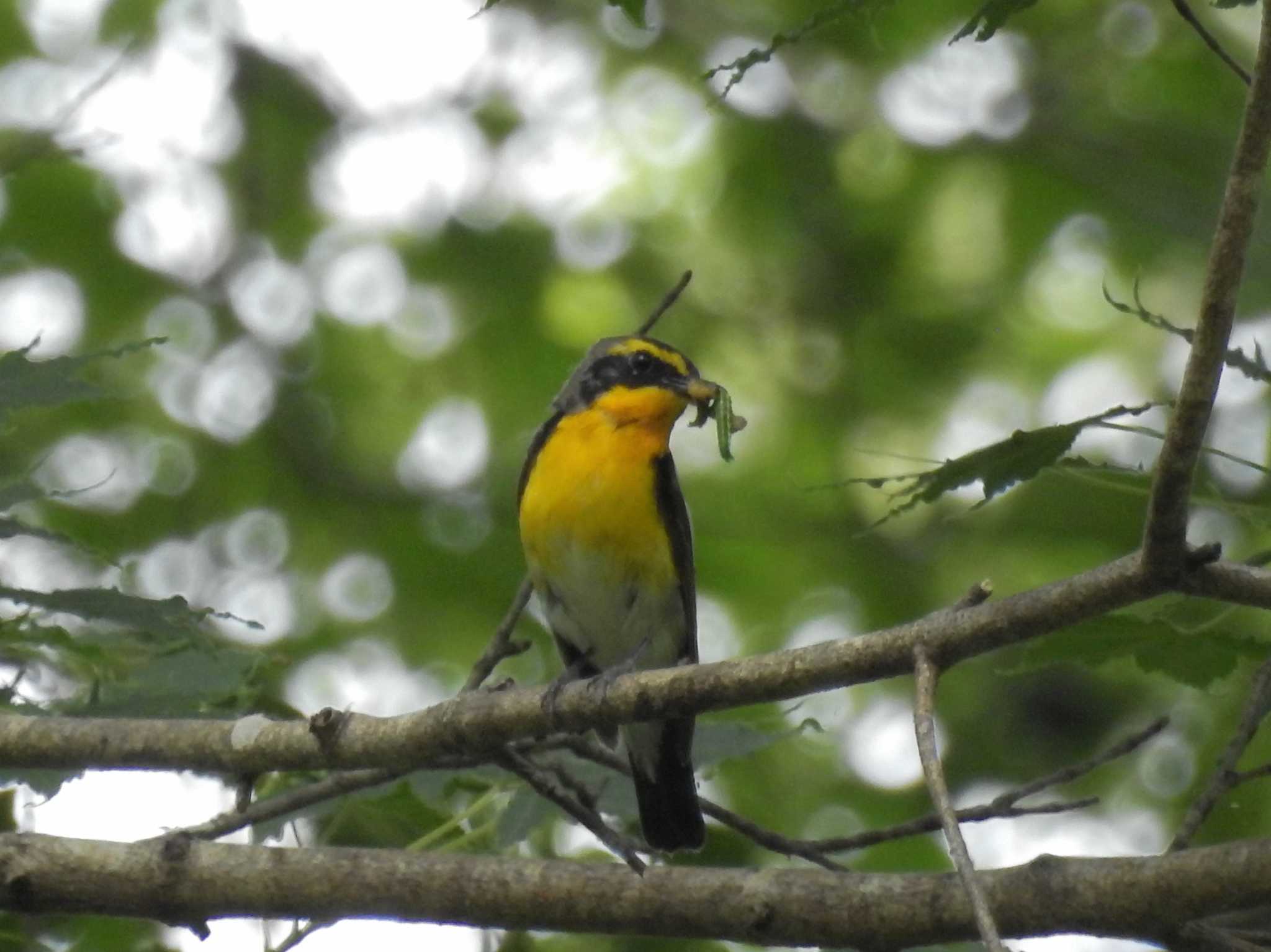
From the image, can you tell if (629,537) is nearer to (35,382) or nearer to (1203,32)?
(35,382)

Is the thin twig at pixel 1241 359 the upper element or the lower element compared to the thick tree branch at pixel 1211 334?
upper

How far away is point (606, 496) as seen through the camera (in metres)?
6.20

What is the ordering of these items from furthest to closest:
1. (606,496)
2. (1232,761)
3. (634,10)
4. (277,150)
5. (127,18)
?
1. (277,150)
2. (127,18)
3. (606,496)
4. (1232,761)
5. (634,10)

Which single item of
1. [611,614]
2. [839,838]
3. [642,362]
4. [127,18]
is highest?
[127,18]

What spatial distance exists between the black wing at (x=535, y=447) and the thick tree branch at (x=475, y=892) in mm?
2879

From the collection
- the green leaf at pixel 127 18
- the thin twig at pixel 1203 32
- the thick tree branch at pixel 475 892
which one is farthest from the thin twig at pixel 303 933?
the green leaf at pixel 127 18

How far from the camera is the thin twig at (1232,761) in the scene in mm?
3391

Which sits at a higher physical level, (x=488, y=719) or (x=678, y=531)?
(x=678, y=531)

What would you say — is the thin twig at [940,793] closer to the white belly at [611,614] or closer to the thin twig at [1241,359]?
the thin twig at [1241,359]

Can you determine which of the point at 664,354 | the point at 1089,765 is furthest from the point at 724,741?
the point at 664,354

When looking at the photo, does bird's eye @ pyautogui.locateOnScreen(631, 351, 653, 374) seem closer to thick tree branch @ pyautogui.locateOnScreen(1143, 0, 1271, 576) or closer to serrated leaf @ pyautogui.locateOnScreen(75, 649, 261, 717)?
serrated leaf @ pyautogui.locateOnScreen(75, 649, 261, 717)

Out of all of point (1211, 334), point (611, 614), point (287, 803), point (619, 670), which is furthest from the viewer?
point (611, 614)

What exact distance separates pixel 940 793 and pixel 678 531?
4118mm

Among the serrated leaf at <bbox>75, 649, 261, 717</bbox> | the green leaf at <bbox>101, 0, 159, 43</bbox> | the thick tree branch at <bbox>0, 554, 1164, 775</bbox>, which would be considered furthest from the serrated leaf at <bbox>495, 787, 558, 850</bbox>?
the green leaf at <bbox>101, 0, 159, 43</bbox>
